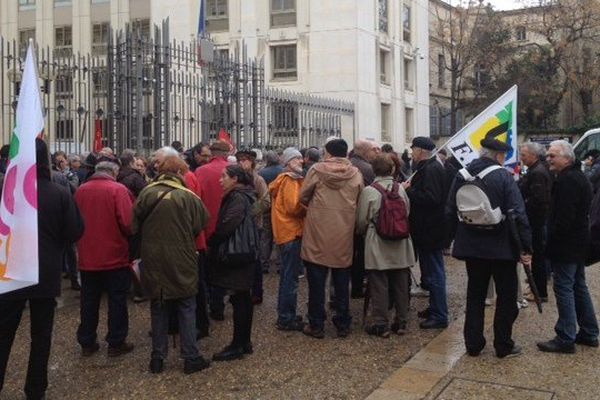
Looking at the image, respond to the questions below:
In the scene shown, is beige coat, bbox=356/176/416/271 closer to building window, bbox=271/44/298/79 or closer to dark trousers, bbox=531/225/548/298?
dark trousers, bbox=531/225/548/298

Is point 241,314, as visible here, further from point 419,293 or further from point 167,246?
point 419,293

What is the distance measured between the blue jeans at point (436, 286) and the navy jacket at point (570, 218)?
1.30 meters

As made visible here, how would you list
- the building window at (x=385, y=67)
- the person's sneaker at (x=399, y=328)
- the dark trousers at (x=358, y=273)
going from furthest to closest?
1. the building window at (x=385, y=67)
2. the dark trousers at (x=358, y=273)
3. the person's sneaker at (x=399, y=328)

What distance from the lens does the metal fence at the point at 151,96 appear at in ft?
41.2

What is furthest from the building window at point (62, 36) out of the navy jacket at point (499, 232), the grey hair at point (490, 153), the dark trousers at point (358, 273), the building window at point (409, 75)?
the navy jacket at point (499, 232)

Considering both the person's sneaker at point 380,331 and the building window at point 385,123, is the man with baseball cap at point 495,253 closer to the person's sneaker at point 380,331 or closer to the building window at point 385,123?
the person's sneaker at point 380,331

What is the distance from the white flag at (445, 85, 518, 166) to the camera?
7.52 m

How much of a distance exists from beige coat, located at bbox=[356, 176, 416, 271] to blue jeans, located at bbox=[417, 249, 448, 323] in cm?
43

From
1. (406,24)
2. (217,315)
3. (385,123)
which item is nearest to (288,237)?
(217,315)

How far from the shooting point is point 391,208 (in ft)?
22.8

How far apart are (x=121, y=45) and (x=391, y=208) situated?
7.57 m

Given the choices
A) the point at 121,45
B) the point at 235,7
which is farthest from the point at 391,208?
the point at 235,7

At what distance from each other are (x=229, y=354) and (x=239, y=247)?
3.20ft

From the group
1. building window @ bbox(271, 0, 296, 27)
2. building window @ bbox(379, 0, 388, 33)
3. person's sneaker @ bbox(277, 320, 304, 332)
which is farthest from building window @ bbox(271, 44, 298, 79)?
person's sneaker @ bbox(277, 320, 304, 332)
